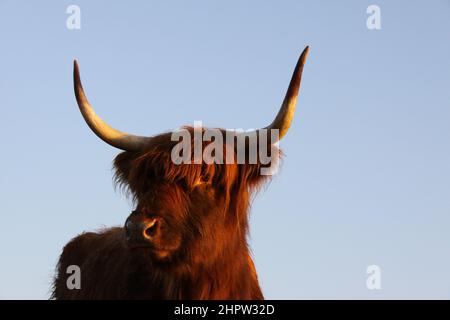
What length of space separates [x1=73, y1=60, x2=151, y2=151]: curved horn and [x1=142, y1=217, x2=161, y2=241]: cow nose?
118 centimetres

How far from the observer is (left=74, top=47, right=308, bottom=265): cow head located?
6.39m

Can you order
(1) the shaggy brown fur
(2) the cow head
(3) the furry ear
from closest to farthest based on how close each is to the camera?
(2) the cow head → (1) the shaggy brown fur → (3) the furry ear

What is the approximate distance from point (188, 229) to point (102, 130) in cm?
136

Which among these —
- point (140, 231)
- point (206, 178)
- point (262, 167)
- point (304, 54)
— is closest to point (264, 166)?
point (262, 167)

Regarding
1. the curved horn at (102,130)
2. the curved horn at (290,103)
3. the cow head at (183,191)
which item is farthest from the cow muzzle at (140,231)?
the curved horn at (290,103)

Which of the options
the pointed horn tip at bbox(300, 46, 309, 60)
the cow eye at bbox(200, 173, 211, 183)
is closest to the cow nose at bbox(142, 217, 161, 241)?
the cow eye at bbox(200, 173, 211, 183)

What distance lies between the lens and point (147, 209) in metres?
6.41

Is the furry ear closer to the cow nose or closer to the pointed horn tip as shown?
the pointed horn tip

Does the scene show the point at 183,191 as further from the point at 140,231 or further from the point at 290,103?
the point at 290,103

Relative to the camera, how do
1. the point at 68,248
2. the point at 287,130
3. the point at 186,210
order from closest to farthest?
1. the point at 186,210
2. the point at 287,130
3. the point at 68,248
